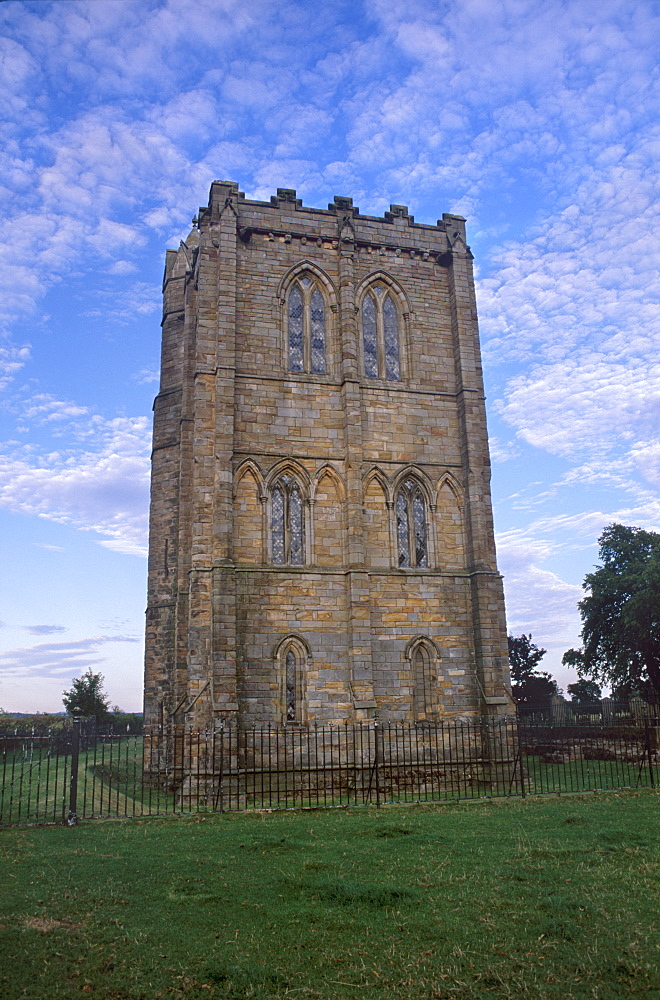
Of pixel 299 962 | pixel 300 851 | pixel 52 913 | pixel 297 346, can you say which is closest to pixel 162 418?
pixel 297 346

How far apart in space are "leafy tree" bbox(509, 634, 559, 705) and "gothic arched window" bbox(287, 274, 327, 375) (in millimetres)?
20912

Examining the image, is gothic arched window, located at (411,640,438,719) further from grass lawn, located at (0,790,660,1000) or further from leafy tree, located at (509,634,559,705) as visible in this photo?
leafy tree, located at (509,634,559,705)

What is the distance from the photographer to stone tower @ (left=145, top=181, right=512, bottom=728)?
1833 cm

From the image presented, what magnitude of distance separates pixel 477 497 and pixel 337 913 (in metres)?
14.8

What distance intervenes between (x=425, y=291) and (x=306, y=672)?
11736mm

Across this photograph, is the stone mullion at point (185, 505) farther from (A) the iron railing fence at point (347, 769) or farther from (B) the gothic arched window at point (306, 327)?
(B) the gothic arched window at point (306, 327)

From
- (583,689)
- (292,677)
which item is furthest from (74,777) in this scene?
(583,689)

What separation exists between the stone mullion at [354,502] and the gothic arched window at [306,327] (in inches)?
26.8

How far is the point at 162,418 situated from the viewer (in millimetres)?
23828

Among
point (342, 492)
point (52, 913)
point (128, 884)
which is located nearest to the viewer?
point (52, 913)

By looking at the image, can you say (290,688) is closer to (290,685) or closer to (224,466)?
(290,685)

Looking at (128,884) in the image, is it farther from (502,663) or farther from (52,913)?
(502,663)

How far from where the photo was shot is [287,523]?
63.9 ft

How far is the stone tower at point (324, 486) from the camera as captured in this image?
18.3 m
